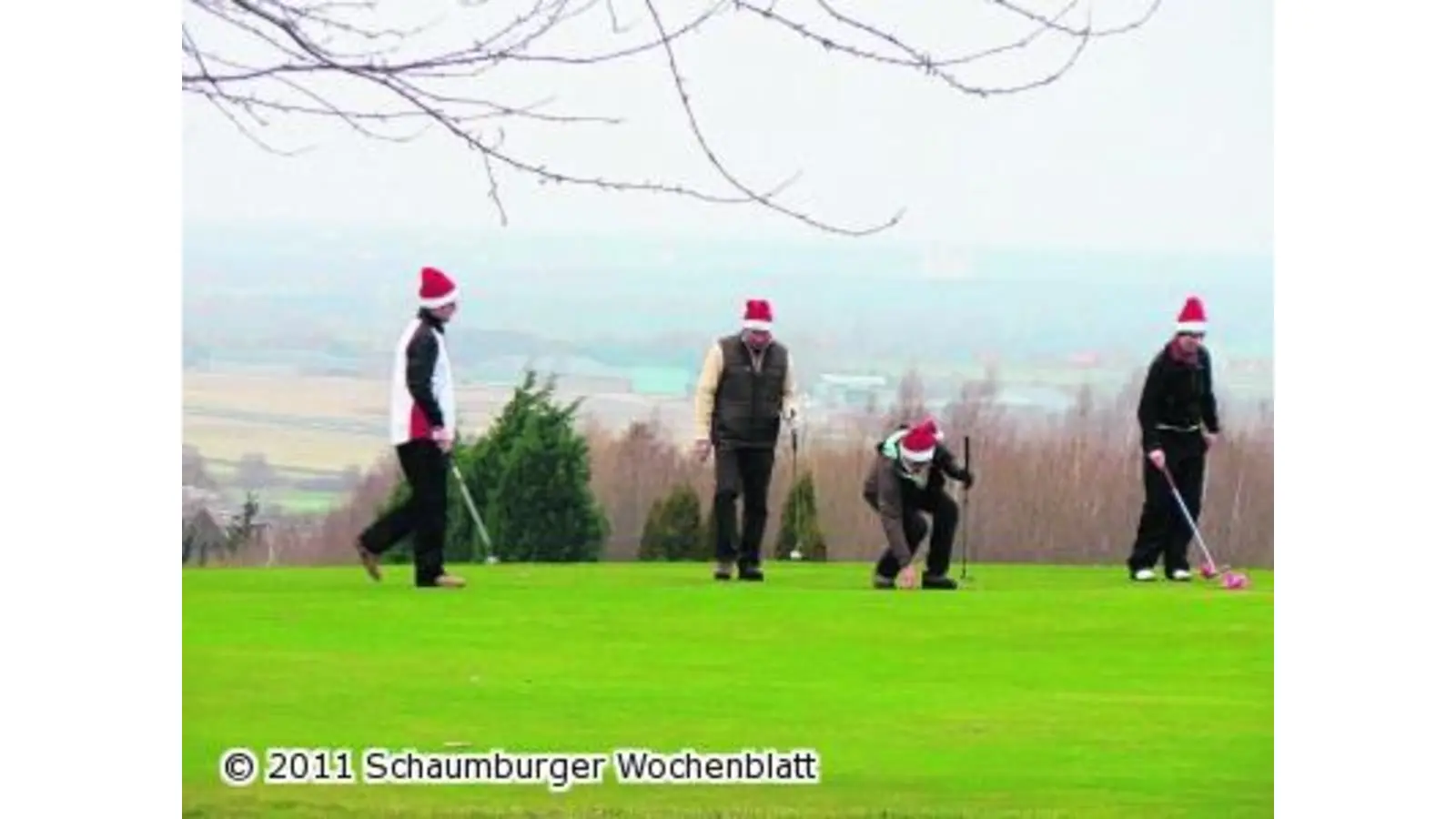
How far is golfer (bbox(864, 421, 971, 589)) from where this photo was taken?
14.5 metres

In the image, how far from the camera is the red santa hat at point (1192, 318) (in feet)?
47.2

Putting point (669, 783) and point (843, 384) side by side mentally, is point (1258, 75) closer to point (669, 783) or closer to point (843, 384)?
point (843, 384)

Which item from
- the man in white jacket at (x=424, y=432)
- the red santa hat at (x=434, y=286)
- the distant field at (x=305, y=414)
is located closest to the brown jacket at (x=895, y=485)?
the distant field at (x=305, y=414)

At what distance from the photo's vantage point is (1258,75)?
1402 cm

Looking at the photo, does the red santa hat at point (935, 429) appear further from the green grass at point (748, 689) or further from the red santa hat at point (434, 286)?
the red santa hat at point (434, 286)

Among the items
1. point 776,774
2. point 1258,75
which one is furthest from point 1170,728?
point 1258,75

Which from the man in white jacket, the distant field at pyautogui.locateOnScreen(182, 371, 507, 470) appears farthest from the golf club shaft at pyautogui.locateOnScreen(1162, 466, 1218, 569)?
the man in white jacket

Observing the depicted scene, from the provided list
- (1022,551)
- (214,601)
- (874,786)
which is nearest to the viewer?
(874,786)

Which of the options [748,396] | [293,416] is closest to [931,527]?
[748,396]

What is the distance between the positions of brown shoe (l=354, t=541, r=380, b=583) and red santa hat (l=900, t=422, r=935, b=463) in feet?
6.73

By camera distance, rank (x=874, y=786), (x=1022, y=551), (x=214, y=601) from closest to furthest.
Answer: (x=874, y=786)
(x=214, y=601)
(x=1022, y=551)

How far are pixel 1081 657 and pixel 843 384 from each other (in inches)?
55.8

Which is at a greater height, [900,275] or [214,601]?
[900,275]

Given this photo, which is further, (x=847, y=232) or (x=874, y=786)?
(x=847, y=232)
